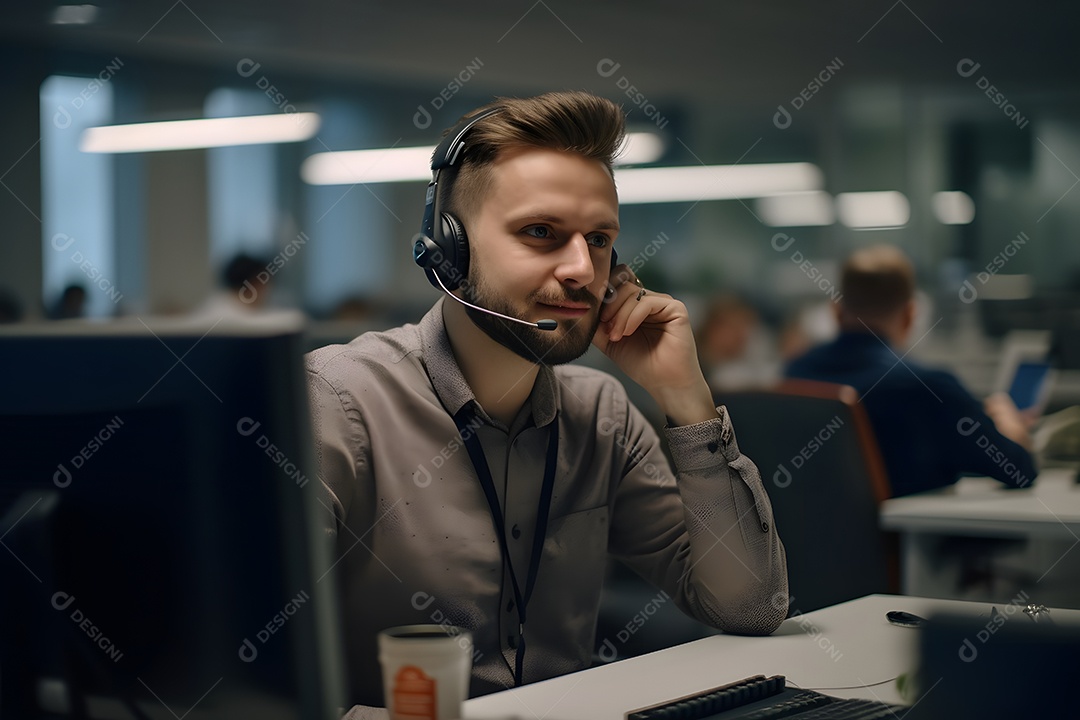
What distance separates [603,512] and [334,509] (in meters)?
0.43

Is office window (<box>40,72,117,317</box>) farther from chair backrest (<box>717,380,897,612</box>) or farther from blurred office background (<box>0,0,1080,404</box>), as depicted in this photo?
chair backrest (<box>717,380,897,612</box>)

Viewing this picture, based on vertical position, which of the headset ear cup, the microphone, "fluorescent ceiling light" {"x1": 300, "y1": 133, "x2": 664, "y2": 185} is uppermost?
"fluorescent ceiling light" {"x1": 300, "y1": 133, "x2": 664, "y2": 185}

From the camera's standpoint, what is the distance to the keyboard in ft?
3.37

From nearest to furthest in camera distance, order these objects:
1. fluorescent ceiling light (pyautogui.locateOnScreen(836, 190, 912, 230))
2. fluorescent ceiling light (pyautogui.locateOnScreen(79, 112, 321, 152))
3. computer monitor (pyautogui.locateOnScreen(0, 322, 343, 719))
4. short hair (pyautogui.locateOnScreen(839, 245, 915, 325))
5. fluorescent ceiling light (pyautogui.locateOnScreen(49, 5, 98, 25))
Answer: computer monitor (pyautogui.locateOnScreen(0, 322, 343, 719))
short hair (pyautogui.locateOnScreen(839, 245, 915, 325))
fluorescent ceiling light (pyautogui.locateOnScreen(49, 5, 98, 25))
fluorescent ceiling light (pyautogui.locateOnScreen(79, 112, 321, 152))
fluorescent ceiling light (pyautogui.locateOnScreen(836, 190, 912, 230))

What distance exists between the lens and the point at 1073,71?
300 inches

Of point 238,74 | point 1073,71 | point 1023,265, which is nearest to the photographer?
point 238,74

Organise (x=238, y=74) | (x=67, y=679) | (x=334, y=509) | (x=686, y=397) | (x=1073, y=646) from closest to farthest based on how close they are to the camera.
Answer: (x=1073, y=646) < (x=67, y=679) < (x=334, y=509) < (x=686, y=397) < (x=238, y=74)

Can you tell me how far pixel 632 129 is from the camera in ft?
22.4

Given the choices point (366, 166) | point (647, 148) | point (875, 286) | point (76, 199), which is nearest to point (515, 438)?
point (875, 286)

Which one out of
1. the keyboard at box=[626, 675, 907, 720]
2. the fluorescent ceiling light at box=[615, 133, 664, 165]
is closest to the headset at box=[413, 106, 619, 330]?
the keyboard at box=[626, 675, 907, 720]

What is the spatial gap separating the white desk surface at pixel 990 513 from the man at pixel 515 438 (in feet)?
3.14

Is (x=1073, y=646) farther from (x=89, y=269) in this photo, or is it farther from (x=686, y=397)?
(x=89, y=269)

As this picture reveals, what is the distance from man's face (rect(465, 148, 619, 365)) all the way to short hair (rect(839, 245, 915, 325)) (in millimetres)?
1877

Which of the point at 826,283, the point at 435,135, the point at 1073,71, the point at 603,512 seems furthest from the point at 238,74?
the point at 603,512
